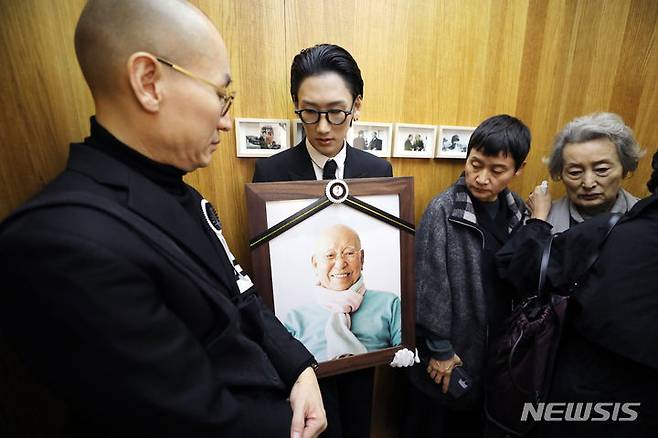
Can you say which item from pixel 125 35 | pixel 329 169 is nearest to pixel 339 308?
pixel 329 169

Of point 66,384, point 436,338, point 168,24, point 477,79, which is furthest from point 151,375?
point 477,79

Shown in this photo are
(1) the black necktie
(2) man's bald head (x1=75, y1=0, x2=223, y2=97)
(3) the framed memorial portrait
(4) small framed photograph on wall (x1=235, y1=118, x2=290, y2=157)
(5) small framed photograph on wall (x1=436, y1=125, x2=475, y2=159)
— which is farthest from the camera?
(5) small framed photograph on wall (x1=436, y1=125, x2=475, y2=159)

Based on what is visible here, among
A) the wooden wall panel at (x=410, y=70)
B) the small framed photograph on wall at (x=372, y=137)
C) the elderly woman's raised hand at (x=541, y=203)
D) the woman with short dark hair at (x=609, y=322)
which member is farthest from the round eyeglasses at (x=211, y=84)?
the elderly woman's raised hand at (x=541, y=203)

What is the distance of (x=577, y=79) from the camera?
5.39ft

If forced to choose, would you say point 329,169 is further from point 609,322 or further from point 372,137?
point 609,322

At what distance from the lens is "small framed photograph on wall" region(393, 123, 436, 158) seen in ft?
4.74

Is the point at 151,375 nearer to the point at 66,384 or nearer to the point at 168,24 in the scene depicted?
the point at 66,384

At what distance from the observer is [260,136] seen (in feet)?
4.09

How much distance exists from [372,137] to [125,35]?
1052 mm

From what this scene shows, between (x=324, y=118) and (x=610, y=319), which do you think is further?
(x=324, y=118)

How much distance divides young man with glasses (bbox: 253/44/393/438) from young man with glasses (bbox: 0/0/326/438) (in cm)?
40

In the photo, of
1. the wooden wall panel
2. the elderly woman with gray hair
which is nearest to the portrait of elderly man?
the wooden wall panel

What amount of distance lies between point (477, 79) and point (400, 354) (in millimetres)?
1351

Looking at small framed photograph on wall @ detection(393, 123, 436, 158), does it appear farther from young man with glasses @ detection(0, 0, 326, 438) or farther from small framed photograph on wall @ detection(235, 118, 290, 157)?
young man with glasses @ detection(0, 0, 326, 438)
